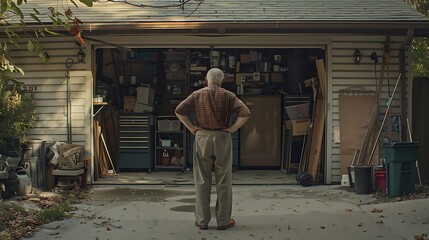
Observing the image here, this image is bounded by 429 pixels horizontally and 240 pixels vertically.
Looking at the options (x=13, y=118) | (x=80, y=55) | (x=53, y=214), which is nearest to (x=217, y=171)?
(x=53, y=214)

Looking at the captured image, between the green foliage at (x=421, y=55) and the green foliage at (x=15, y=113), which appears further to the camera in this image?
the green foliage at (x=421, y=55)

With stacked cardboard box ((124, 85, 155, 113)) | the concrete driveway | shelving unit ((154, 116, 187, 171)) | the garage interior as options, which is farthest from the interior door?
the concrete driveway

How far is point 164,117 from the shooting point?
40.6 feet

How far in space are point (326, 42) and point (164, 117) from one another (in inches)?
158

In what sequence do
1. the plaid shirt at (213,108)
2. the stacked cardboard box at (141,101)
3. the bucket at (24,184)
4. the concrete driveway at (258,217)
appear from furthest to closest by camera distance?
1. the stacked cardboard box at (141,101)
2. the bucket at (24,184)
3. the plaid shirt at (213,108)
4. the concrete driveway at (258,217)

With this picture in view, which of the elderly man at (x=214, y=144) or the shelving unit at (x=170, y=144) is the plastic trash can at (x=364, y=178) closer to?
the elderly man at (x=214, y=144)

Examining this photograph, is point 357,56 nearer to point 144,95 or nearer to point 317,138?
point 317,138

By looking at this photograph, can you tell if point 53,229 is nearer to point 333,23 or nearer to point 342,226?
point 342,226

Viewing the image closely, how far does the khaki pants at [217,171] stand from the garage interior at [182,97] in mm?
4932

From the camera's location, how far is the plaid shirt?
21.5 feet

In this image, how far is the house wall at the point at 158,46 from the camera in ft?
33.6

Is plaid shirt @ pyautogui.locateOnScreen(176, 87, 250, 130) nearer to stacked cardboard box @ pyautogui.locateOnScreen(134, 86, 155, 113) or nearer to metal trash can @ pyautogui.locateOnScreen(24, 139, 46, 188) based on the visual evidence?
metal trash can @ pyautogui.locateOnScreen(24, 139, 46, 188)

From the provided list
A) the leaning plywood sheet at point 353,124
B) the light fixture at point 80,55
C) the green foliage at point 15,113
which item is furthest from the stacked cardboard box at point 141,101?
the leaning plywood sheet at point 353,124

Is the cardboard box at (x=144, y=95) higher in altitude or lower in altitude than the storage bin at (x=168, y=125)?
higher
